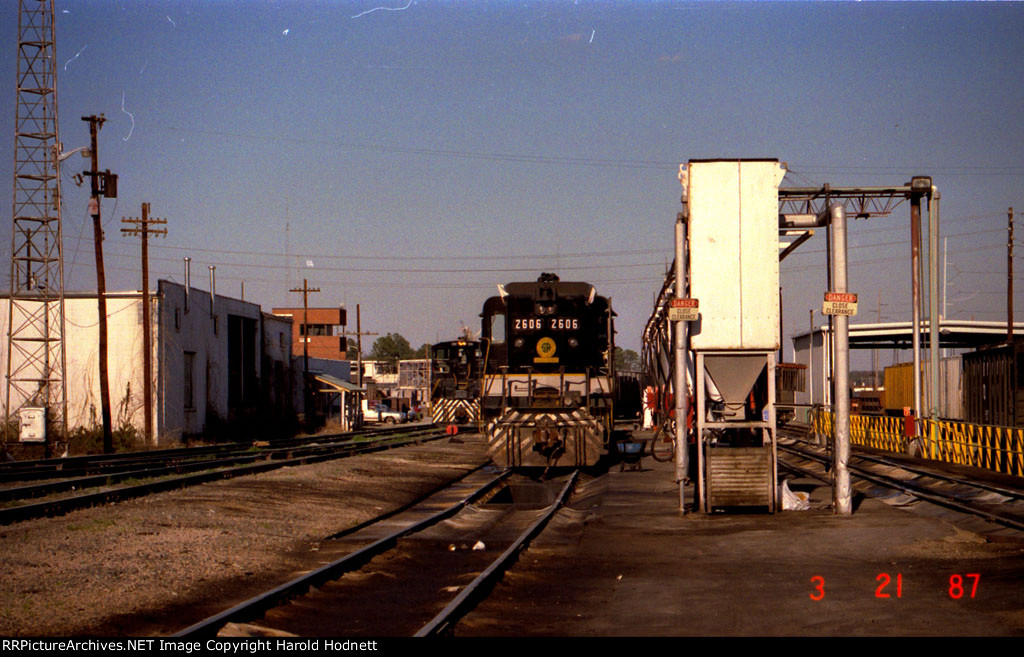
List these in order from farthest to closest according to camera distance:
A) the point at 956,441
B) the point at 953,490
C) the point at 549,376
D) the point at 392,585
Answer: the point at 956,441, the point at 549,376, the point at 953,490, the point at 392,585

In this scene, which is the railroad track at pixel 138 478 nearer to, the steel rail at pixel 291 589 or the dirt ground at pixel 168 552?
the dirt ground at pixel 168 552

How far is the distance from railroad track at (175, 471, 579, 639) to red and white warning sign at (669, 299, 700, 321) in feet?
11.8

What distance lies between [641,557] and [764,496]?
3932 mm

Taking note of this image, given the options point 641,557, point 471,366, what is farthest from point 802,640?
point 471,366

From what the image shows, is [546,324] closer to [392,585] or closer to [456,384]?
[392,585]

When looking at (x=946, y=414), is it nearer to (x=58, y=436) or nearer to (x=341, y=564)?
(x=58, y=436)

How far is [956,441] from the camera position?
27047 mm

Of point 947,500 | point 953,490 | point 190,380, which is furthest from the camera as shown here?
point 190,380

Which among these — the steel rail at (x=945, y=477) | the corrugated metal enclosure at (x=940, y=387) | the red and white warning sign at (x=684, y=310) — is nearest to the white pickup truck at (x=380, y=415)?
the corrugated metal enclosure at (x=940, y=387)

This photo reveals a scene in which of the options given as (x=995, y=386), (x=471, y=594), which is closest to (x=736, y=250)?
(x=471, y=594)

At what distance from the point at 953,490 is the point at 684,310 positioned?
27.3 ft

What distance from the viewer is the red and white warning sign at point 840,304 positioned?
14375 millimetres

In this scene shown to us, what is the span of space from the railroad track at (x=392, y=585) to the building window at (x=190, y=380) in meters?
29.7

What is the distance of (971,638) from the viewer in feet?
23.1
